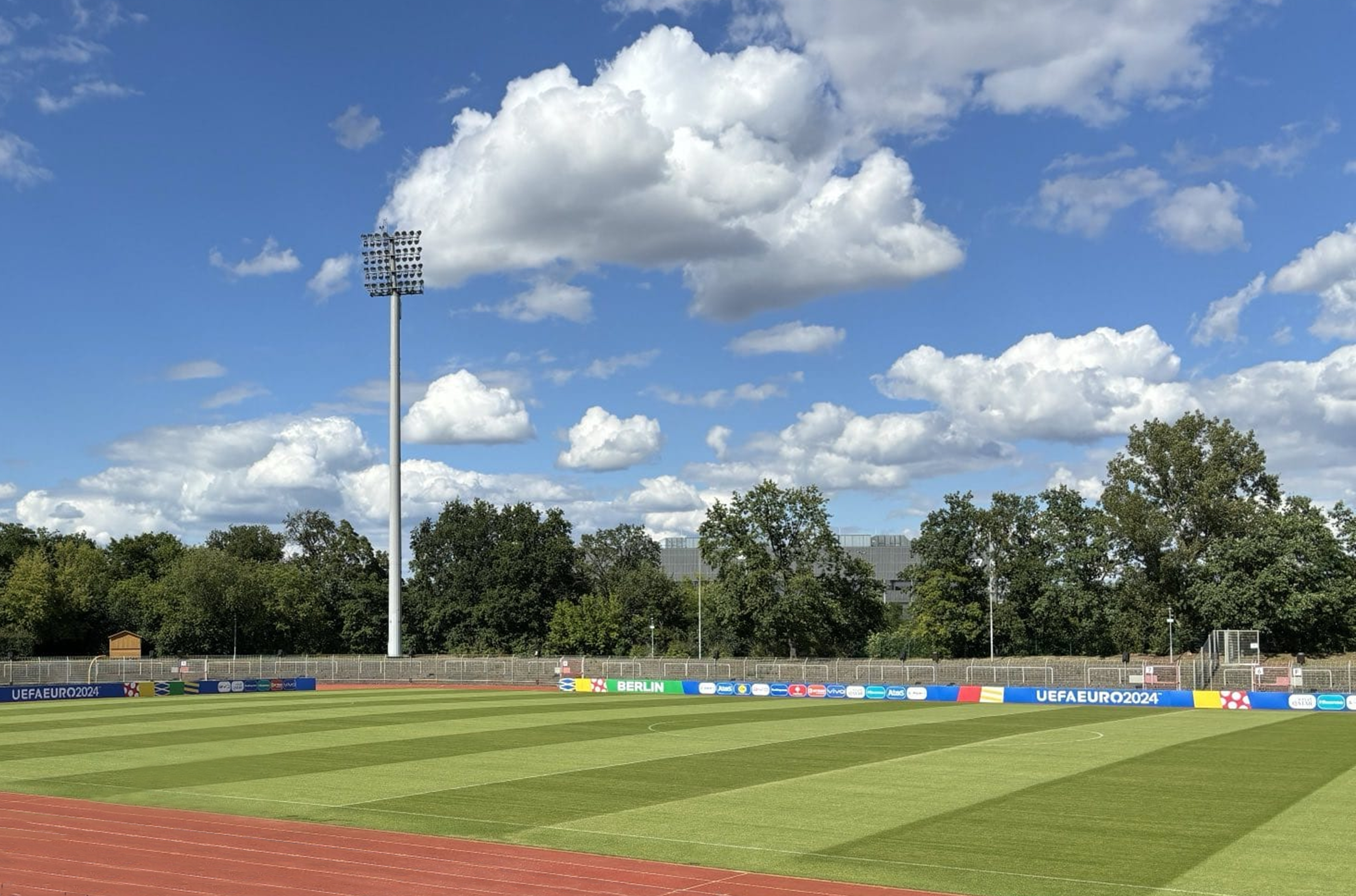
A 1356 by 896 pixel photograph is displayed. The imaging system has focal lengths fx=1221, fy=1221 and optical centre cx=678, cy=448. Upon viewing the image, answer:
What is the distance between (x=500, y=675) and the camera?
84.8 m

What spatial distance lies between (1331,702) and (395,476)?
67815 mm

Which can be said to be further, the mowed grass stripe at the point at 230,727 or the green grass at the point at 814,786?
the mowed grass stripe at the point at 230,727

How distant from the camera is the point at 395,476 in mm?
98000

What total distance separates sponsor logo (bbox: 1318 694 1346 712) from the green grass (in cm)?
753

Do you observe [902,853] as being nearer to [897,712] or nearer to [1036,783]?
[1036,783]

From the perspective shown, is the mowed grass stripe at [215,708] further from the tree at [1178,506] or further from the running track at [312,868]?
the tree at [1178,506]

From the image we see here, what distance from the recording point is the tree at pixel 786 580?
96.9 metres

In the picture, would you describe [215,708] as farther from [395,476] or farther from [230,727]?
[395,476]

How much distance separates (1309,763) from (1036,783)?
996cm

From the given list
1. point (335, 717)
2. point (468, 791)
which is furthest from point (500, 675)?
point (468, 791)

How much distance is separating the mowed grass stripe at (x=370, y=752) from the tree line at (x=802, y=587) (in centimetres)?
4426

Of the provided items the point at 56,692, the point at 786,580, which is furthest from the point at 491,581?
the point at 56,692

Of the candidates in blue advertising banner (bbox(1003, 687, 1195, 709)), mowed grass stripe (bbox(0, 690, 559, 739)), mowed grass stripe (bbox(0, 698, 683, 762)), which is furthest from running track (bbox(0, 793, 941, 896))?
blue advertising banner (bbox(1003, 687, 1195, 709))

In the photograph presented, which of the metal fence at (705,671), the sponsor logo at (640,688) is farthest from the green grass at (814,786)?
the sponsor logo at (640,688)
